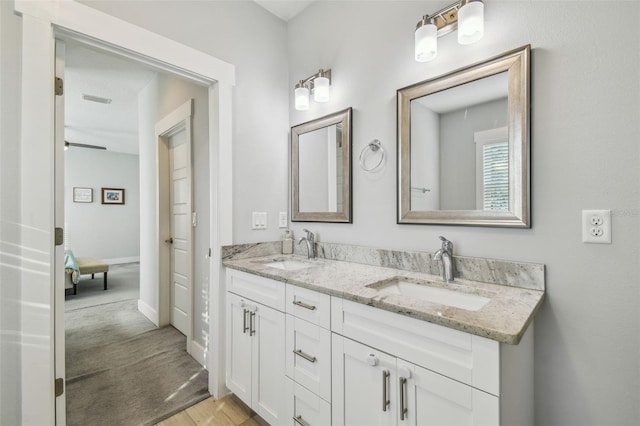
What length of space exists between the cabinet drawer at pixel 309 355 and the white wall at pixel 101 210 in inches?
255

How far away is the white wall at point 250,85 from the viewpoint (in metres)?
1.71

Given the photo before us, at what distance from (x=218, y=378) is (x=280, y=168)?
1.52 m

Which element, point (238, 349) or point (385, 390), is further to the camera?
point (238, 349)

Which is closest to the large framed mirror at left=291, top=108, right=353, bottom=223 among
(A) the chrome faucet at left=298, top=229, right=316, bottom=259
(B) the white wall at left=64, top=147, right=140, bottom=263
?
(A) the chrome faucet at left=298, top=229, right=316, bottom=259

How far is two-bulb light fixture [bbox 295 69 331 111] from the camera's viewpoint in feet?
6.25

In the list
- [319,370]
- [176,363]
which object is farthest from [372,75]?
[176,363]

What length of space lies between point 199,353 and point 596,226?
257 cm

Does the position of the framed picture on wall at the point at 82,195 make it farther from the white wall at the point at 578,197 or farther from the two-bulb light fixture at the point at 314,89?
the white wall at the point at 578,197

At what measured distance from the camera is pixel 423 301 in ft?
3.32

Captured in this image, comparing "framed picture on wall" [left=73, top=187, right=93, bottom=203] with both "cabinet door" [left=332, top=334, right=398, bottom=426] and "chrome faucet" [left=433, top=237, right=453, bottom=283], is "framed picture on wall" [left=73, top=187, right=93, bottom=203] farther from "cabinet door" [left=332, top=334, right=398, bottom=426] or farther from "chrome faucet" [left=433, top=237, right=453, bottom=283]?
"chrome faucet" [left=433, top=237, right=453, bottom=283]

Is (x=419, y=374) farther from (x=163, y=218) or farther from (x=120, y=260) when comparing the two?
(x=120, y=260)

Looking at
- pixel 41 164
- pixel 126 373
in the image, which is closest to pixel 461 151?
pixel 41 164

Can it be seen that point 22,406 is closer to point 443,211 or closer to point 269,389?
point 269,389

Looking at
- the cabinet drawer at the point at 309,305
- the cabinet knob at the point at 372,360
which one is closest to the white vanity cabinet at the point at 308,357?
the cabinet drawer at the point at 309,305
